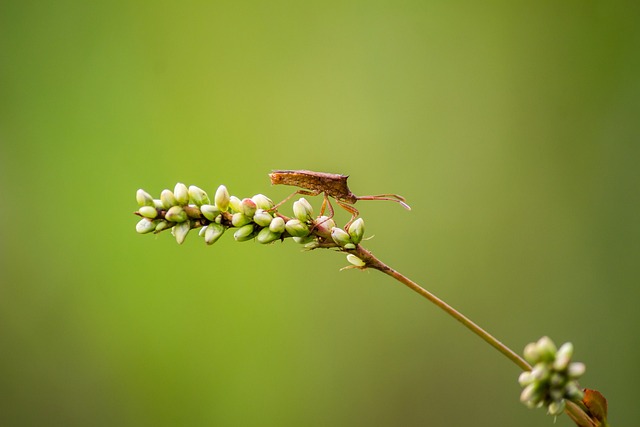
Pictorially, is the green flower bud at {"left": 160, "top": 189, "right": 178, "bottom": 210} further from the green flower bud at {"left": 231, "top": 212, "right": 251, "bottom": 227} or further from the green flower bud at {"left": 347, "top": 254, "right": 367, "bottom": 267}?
the green flower bud at {"left": 347, "top": 254, "right": 367, "bottom": 267}

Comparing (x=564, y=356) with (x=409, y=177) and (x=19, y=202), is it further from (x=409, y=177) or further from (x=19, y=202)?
(x=19, y=202)

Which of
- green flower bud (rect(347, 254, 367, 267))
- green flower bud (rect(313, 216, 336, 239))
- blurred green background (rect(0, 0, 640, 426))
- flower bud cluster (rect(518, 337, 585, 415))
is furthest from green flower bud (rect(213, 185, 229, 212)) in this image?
blurred green background (rect(0, 0, 640, 426))

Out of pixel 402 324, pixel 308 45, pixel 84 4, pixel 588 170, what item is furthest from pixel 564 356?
pixel 84 4

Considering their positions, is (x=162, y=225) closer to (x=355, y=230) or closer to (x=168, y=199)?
(x=168, y=199)

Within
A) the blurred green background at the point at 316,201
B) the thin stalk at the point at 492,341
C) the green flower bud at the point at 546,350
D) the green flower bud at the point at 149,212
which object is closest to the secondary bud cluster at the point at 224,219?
the green flower bud at the point at 149,212

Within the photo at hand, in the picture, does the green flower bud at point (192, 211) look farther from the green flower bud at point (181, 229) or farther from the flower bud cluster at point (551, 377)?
the flower bud cluster at point (551, 377)
